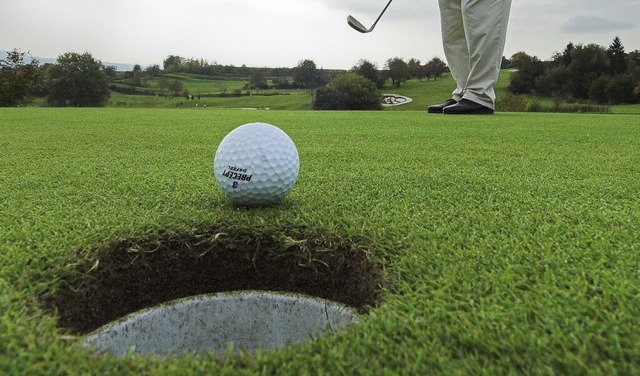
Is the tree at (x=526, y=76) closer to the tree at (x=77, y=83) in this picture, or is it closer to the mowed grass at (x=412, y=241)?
the tree at (x=77, y=83)

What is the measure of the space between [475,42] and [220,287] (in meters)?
5.39

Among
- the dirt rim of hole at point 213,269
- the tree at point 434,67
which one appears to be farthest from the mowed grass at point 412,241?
the tree at point 434,67

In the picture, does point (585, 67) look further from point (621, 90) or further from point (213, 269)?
point (213, 269)

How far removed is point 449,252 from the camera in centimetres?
138

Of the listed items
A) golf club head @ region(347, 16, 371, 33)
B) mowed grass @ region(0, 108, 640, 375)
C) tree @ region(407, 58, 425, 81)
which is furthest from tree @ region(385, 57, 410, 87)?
mowed grass @ region(0, 108, 640, 375)

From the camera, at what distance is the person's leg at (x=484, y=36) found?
229 inches

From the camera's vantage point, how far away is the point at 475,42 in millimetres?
6039

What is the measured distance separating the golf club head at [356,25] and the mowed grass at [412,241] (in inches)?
178

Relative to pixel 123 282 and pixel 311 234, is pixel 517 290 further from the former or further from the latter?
pixel 123 282

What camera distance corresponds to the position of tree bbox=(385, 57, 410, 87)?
4306 centimetres

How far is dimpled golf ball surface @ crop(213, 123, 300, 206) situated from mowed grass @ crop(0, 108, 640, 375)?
75 millimetres

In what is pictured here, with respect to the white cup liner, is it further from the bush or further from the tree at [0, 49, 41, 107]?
the bush

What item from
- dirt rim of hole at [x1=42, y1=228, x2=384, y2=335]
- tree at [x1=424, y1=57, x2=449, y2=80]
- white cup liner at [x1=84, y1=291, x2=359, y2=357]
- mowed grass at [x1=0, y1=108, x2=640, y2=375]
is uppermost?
tree at [x1=424, y1=57, x2=449, y2=80]

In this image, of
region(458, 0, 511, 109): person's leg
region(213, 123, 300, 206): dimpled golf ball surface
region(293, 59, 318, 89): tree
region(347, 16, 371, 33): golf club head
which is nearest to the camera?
region(213, 123, 300, 206): dimpled golf ball surface
